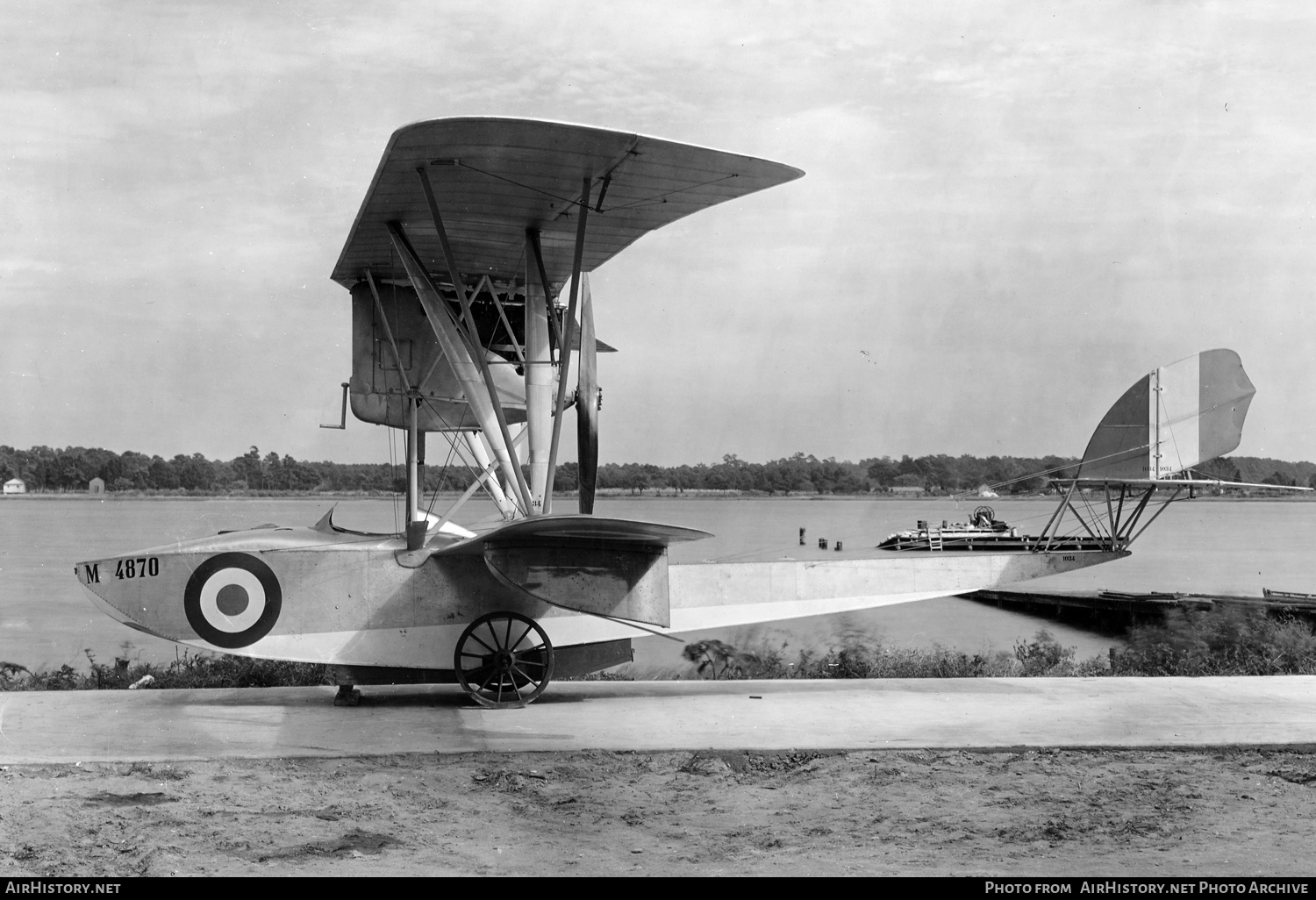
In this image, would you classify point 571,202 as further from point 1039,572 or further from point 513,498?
point 1039,572

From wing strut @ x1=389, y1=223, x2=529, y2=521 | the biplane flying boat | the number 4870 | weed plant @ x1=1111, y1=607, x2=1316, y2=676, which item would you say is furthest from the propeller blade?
weed plant @ x1=1111, y1=607, x2=1316, y2=676

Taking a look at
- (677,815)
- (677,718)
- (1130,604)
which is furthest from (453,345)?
(1130,604)

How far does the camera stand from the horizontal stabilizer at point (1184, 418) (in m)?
10.6

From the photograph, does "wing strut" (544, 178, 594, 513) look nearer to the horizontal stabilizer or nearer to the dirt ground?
the dirt ground

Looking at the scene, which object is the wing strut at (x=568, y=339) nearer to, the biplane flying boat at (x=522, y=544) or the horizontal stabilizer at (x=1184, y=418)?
the biplane flying boat at (x=522, y=544)

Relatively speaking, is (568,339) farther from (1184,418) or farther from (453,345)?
(1184,418)

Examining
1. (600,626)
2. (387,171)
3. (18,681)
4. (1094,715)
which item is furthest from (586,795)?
(18,681)

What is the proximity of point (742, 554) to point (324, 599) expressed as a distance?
1064 cm

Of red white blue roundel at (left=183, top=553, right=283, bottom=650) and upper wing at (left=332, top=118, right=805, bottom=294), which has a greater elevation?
upper wing at (left=332, top=118, right=805, bottom=294)

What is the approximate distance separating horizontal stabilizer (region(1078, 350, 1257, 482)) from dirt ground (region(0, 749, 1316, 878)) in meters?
4.05

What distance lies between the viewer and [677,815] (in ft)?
19.0

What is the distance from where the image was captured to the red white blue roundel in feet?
28.2
